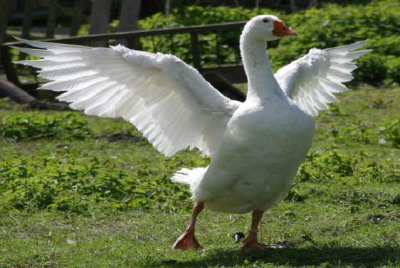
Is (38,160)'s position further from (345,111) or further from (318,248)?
(345,111)

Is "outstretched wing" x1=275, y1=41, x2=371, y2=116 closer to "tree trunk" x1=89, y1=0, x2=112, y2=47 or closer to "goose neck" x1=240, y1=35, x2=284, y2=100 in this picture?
"goose neck" x1=240, y1=35, x2=284, y2=100

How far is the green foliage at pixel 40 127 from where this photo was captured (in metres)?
11.9

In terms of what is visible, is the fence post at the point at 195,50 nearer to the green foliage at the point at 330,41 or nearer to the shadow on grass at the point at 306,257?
the green foliage at the point at 330,41

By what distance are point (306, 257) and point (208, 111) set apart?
4.34 ft

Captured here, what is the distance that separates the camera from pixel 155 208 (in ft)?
28.2

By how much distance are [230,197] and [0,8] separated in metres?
11.7

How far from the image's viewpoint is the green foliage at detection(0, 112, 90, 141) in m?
11.9

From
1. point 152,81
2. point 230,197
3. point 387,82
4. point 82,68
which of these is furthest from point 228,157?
point 387,82

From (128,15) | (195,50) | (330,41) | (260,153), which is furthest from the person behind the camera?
(330,41)

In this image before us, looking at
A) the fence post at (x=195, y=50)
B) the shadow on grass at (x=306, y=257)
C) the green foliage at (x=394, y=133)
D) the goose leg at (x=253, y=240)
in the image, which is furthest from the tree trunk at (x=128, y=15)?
the shadow on grass at (x=306, y=257)

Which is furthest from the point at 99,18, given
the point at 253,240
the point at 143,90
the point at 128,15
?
the point at 253,240

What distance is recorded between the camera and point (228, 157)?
6938mm

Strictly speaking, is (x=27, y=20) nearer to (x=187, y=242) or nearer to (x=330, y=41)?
(x=330, y=41)

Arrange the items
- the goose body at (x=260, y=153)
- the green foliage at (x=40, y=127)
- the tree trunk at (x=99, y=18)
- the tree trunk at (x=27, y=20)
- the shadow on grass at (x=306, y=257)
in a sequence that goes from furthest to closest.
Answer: the tree trunk at (x=27, y=20) < the tree trunk at (x=99, y=18) < the green foliage at (x=40, y=127) < the goose body at (x=260, y=153) < the shadow on grass at (x=306, y=257)
